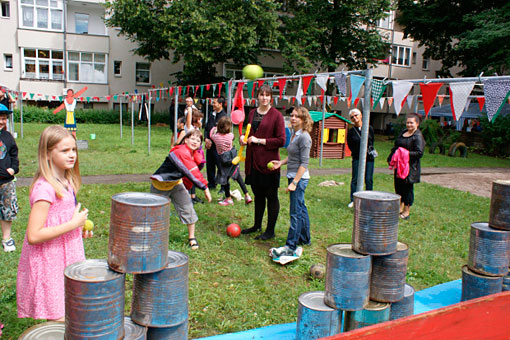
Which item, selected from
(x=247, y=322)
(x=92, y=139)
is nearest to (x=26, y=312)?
(x=247, y=322)

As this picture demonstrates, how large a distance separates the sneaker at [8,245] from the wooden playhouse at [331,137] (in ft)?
38.7

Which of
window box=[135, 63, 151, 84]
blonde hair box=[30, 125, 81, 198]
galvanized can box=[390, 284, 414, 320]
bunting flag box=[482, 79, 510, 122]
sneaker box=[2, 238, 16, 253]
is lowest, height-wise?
sneaker box=[2, 238, 16, 253]

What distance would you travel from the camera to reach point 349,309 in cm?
275

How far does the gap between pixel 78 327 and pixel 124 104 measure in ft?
112

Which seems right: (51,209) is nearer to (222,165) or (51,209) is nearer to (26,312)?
(26,312)

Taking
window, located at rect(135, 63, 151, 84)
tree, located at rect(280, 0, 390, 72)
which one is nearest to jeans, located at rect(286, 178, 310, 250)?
tree, located at rect(280, 0, 390, 72)

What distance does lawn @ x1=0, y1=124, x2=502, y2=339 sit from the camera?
383 centimetres

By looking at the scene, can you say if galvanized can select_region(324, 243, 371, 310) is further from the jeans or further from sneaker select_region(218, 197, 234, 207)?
sneaker select_region(218, 197, 234, 207)

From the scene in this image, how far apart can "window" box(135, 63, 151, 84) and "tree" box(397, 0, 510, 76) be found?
19260 mm

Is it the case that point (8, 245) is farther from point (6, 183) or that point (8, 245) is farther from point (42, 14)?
point (42, 14)

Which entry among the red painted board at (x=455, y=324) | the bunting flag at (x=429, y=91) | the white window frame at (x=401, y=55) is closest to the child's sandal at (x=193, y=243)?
the red painted board at (x=455, y=324)

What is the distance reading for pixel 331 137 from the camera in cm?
1592

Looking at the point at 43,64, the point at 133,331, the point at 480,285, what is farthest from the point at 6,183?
the point at 43,64

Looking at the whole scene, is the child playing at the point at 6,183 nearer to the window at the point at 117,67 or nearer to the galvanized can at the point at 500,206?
the galvanized can at the point at 500,206
